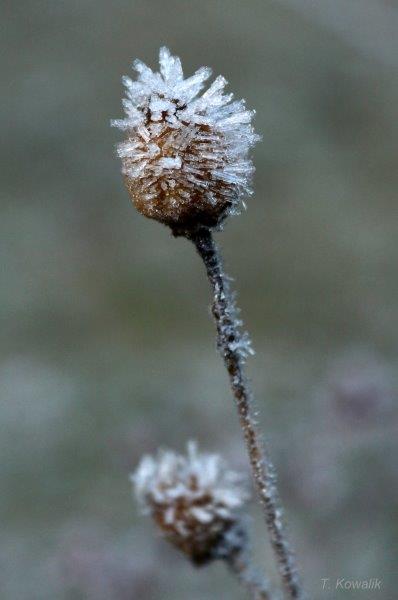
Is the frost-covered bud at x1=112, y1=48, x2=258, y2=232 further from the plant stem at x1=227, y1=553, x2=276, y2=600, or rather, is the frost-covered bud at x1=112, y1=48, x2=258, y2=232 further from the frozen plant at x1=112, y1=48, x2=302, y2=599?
the plant stem at x1=227, y1=553, x2=276, y2=600

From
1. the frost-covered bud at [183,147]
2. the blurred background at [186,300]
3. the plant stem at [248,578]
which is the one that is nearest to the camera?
the frost-covered bud at [183,147]

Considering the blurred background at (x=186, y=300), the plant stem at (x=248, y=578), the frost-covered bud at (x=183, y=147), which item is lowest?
the plant stem at (x=248, y=578)

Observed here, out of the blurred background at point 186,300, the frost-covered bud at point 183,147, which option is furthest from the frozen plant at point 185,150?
the blurred background at point 186,300

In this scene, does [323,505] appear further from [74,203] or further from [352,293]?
[74,203]

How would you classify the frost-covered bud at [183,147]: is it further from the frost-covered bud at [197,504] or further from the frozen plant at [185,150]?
the frost-covered bud at [197,504]

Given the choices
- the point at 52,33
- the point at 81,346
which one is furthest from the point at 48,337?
the point at 52,33

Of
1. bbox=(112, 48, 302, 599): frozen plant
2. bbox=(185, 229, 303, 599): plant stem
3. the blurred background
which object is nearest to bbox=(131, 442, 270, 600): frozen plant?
bbox=(185, 229, 303, 599): plant stem

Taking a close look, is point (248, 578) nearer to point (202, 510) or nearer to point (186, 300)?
point (202, 510)
